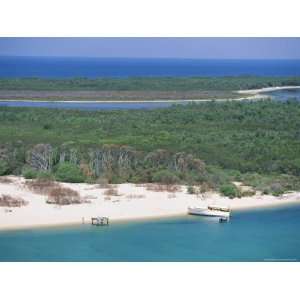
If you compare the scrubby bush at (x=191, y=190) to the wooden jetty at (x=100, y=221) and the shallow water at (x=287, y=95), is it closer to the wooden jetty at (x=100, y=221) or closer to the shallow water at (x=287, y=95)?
the wooden jetty at (x=100, y=221)

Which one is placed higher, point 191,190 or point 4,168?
point 4,168

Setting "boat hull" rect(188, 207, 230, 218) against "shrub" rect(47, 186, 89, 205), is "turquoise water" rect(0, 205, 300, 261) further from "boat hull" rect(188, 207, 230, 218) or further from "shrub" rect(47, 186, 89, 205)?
"shrub" rect(47, 186, 89, 205)

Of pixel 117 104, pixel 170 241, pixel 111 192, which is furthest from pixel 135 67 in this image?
pixel 170 241

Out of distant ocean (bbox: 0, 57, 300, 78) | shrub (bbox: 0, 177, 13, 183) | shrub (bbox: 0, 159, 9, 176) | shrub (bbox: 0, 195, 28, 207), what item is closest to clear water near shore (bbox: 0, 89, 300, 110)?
distant ocean (bbox: 0, 57, 300, 78)

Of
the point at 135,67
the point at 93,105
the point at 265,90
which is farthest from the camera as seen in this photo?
the point at 265,90

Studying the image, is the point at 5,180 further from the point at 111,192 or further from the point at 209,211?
the point at 209,211

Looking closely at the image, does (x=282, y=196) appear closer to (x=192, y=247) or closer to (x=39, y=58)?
(x=192, y=247)
